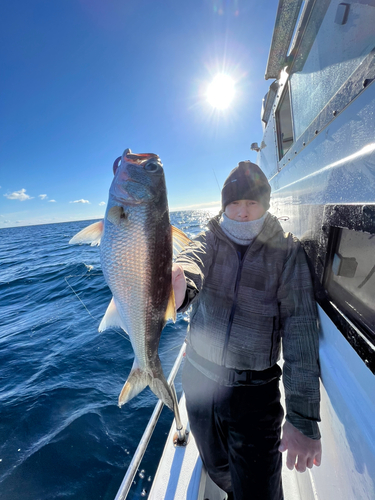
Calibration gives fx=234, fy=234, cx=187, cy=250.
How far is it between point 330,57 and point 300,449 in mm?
3594

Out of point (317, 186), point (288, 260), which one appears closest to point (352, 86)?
point (317, 186)

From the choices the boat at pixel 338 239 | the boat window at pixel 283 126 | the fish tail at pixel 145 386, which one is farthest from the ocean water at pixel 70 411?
the boat window at pixel 283 126

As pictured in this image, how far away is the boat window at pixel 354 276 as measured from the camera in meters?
1.65

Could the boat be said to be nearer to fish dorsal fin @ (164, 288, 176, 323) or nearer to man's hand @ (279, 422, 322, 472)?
man's hand @ (279, 422, 322, 472)

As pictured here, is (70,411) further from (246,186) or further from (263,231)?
(246,186)

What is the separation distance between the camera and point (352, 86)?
169 centimetres

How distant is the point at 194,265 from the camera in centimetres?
225

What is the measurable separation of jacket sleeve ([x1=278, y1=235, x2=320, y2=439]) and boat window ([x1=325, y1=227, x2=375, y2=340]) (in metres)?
0.24

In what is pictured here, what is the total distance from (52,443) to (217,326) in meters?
4.28

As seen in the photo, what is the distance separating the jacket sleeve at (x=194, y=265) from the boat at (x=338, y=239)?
1.13 metres

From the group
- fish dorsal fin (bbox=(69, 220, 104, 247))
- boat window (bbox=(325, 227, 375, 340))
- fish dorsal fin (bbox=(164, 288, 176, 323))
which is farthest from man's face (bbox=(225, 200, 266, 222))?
fish dorsal fin (bbox=(69, 220, 104, 247))

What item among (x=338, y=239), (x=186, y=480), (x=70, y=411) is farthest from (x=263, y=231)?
(x=70, y=411)

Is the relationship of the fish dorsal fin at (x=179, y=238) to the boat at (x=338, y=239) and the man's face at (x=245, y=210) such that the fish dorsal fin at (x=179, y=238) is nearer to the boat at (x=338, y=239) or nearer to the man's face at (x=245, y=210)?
the man's face at (x=245, y=210)

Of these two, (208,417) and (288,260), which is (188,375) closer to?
(208,417)
